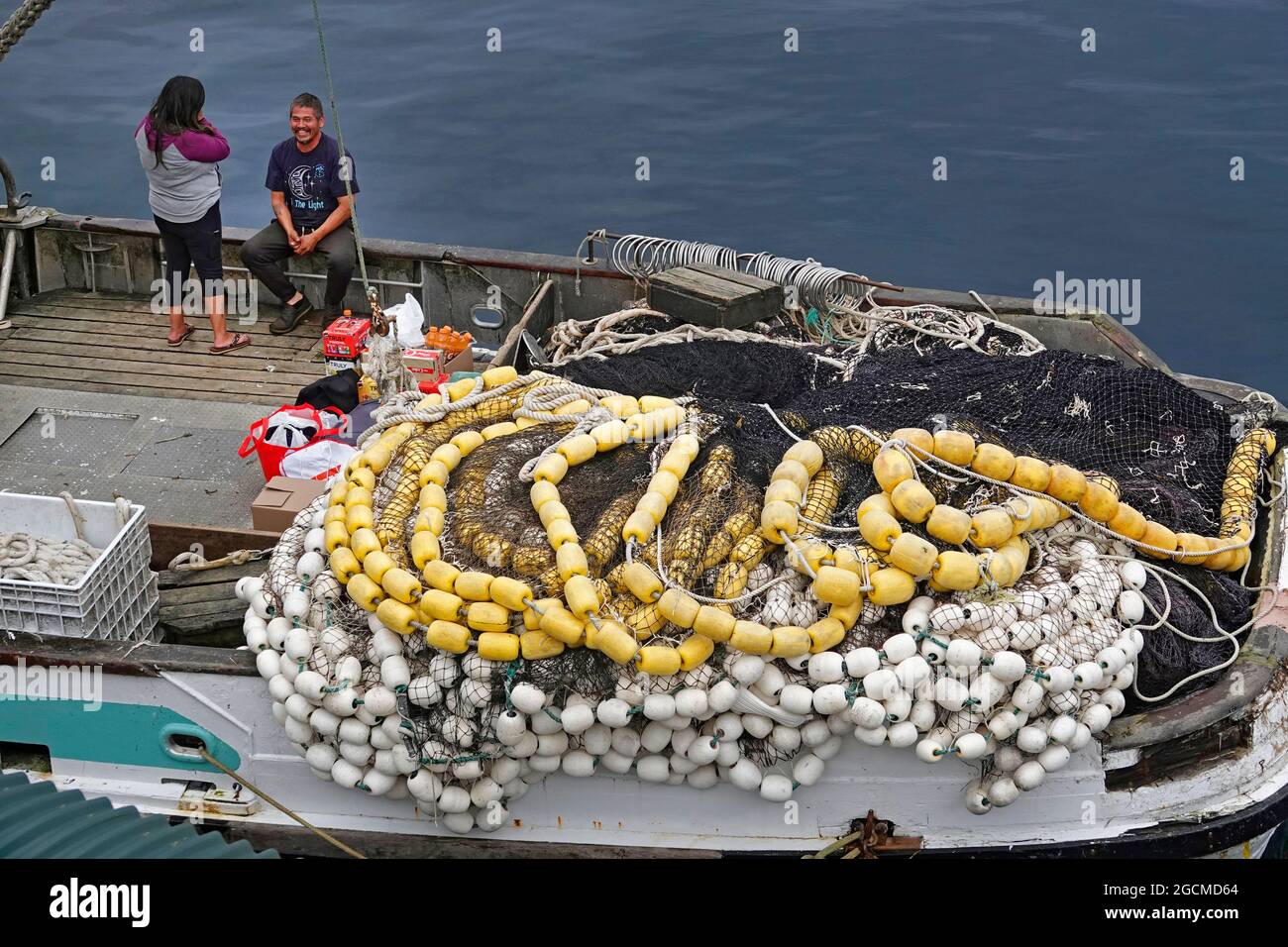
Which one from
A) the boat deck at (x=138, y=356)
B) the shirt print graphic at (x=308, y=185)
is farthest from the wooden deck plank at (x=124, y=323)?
the shirt print graphic at (x=308, y=185)

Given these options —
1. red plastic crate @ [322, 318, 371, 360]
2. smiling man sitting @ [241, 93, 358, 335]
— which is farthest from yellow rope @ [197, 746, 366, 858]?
smiling man sitting @ [241, 93, 358, 335]

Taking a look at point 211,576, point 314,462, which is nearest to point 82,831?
point 211,576

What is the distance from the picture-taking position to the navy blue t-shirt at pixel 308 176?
7.89 meters

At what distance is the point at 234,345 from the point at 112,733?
299cm

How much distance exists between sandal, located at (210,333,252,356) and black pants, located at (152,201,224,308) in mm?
271

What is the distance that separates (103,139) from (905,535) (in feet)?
43.5

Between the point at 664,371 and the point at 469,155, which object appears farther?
the point at 469,155

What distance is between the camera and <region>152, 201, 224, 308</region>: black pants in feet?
25.0

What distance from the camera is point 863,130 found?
15.2m

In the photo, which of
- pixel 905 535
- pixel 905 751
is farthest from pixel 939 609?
Result: pixel 905 751

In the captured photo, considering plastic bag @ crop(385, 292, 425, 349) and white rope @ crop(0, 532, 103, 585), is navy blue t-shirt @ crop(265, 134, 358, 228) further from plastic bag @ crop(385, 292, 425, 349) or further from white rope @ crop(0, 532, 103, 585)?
white rope @ crop(0, 532, 103, 585)

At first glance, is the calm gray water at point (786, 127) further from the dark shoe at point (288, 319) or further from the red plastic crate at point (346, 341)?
the red plastic crate at point (346, 341)

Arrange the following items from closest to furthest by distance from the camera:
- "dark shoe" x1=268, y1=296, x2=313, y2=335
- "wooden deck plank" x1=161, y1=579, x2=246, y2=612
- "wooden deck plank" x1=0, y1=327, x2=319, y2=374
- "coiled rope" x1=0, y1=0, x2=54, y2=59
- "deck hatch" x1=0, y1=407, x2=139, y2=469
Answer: "wooden deck plank" x1=161, y1=579, x2=246, y2=612 < "coiled rope" x1=0, y1=0, x2=54, y2=59 < "deck hatch" x1=0, y1=407, x2=139, y2=469 < "wooden deck plank" x1=0, y1=327, x2=319, y2=374 < "dark shoe" x1=268, y1=296, x2=313, y2=335

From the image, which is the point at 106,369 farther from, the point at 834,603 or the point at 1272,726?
the point at 1272,726
